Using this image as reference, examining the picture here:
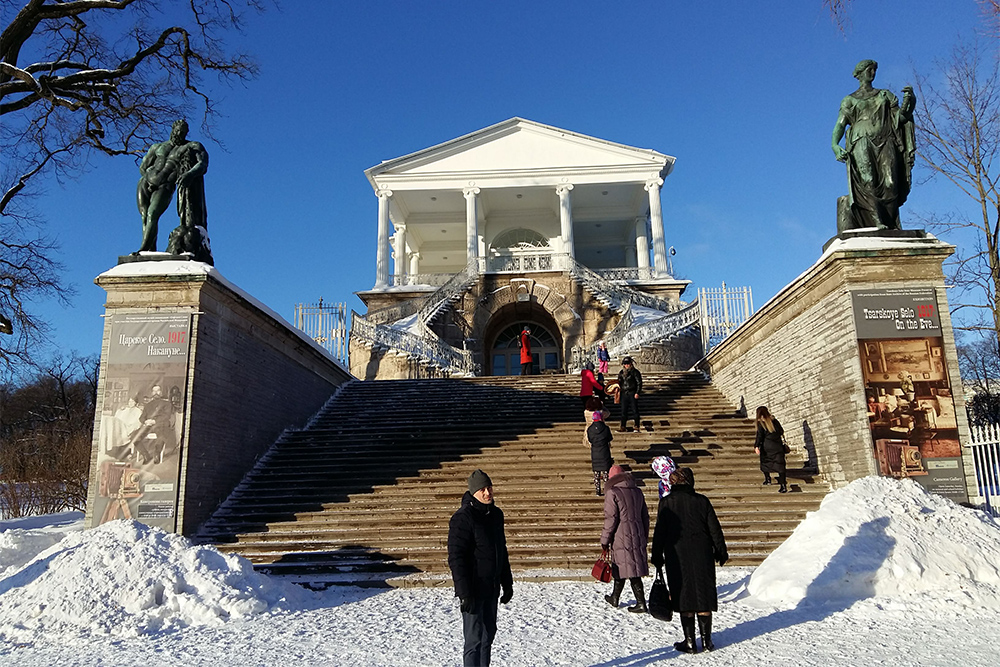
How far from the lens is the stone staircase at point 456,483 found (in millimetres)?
8922

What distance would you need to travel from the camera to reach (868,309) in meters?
9.91

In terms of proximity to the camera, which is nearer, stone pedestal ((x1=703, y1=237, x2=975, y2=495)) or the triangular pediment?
stone pedestal ((x1=703, y1=237, x2=975, y2=495))

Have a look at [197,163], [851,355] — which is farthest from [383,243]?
[851,355]

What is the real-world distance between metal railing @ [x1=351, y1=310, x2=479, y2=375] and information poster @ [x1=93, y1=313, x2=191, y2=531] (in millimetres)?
12002

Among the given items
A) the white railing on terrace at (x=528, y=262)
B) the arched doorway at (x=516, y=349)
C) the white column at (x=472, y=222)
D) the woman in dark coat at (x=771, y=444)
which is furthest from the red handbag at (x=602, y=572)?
the white column at (x=472, y=222)

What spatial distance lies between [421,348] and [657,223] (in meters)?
15.6

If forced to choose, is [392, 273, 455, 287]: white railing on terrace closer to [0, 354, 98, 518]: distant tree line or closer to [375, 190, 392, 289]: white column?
[375, 190, 392, 289]: white column

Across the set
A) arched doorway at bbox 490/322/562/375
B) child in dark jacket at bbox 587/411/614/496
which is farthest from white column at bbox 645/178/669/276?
child in dark jacket at bbox 587/411/614/496

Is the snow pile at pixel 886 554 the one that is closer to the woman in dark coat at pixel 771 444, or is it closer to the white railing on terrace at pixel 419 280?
the woman in dark coat at pixel 771 444

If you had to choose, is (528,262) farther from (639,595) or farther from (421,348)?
(639,595)

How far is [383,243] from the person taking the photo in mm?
33219

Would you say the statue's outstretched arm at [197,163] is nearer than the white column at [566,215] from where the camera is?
Yes

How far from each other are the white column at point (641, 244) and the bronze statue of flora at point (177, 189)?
24.5m

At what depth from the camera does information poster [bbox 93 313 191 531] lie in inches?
387
